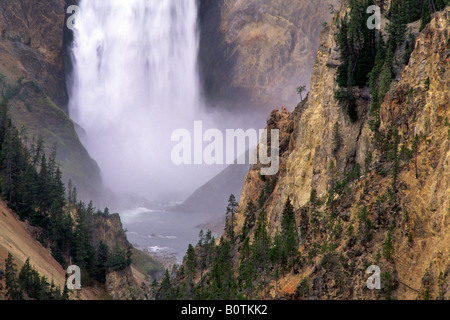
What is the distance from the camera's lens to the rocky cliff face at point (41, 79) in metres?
144

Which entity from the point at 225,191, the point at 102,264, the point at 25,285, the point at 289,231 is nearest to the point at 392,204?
the point at 289,231

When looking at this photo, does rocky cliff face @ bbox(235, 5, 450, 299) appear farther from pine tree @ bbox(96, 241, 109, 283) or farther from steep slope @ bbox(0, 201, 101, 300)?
pine tree @ bbox(96, 241, 109, 283)

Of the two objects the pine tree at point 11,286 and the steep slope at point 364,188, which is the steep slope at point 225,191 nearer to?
the steep slope at point 364,188

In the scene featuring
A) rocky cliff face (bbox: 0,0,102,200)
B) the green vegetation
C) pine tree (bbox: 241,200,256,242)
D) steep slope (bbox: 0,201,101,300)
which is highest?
rocky cliff face (bbox: 0,0,102,200)

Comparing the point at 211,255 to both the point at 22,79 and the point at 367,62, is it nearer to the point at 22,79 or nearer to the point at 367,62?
the point at 367,62

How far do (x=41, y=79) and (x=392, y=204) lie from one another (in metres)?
155

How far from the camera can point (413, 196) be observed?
34.4m

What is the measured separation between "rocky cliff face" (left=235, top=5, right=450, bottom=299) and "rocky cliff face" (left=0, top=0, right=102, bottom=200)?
11064 cm

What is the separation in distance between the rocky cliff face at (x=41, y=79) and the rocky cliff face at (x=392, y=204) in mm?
110637

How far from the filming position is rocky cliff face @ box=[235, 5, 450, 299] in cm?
3144

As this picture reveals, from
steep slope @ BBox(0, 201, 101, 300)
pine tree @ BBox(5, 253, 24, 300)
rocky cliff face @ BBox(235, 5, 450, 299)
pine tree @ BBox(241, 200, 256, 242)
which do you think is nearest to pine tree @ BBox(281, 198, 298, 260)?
rocky cliff face @ BBox(235, 5, 450, 299)

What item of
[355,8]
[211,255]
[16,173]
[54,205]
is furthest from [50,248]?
[355,8]

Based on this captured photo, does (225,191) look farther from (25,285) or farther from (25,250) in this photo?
(25,285)

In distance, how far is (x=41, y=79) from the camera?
166750mm
